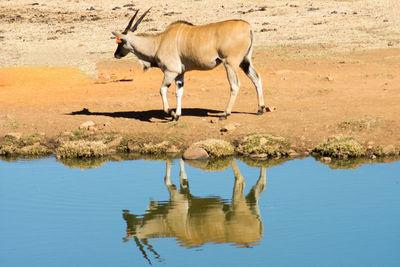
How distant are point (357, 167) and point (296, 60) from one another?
16513 millimetres

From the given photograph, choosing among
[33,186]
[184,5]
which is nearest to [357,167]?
[33,186]

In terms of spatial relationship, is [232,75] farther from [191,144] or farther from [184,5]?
[184,5]

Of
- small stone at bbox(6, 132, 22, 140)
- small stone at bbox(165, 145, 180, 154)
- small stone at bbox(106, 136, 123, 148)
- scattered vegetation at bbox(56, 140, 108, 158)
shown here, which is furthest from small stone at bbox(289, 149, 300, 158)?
small stone at bbox(6, 132, 22, 140)

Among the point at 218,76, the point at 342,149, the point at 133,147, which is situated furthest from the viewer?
the point at 218,76

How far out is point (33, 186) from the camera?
11680 millimetres

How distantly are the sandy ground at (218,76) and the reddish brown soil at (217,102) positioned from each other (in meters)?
0.03

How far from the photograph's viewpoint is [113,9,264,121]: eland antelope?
48.6ft

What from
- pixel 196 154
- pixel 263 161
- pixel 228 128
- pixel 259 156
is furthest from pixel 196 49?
pixel 263 161

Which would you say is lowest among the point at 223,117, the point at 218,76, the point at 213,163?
the point at 213,163

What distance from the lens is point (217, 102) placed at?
18.7 m

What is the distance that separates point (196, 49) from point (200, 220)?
6109 millimetres

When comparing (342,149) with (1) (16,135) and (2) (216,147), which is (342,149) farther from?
(1) (16,135)

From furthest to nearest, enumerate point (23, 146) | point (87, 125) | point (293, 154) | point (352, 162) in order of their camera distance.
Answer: point (87, 125) < point (23, 146) < point (293, 154) < point (352, 162)

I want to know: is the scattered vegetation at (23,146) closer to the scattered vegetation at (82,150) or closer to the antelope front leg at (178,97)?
the scattered vegetation at (82,150)
